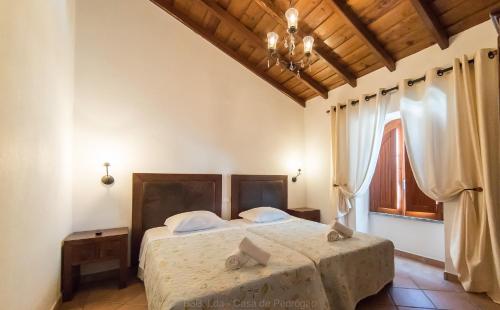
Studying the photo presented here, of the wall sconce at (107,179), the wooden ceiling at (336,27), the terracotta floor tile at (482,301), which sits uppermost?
the wooden ceiling at (336,27)

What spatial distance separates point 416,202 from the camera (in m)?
3.55

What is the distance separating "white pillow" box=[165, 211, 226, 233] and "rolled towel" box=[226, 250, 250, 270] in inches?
45.8

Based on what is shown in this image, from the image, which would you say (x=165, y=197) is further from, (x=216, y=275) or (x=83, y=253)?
(x=216, y=275)

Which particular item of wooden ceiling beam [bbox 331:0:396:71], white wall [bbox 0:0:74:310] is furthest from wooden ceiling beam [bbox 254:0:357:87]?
white wall [bbox 0:0:74:310]

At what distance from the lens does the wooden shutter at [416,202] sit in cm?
332

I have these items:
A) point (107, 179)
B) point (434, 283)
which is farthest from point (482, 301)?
point (107, 179)

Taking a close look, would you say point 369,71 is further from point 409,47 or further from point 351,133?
point 351,133

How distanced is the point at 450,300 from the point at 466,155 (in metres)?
1.47

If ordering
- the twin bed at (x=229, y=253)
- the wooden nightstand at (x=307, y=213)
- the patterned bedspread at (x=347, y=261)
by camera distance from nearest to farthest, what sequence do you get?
the twin bed at (x=229, y=253) < the patterned bedspread at (x=347, y=261) < the wooden nightstand at (x=307, y=213)

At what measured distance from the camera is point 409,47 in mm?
2975

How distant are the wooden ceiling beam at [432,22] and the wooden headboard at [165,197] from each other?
312 centimetres

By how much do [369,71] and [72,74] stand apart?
3989mm

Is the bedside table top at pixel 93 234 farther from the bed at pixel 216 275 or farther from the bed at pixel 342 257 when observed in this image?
the bed at pixel 342 257

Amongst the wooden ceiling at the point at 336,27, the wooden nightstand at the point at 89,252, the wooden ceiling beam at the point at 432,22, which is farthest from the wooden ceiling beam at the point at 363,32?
the wooden nightstand at the point at 89,252
